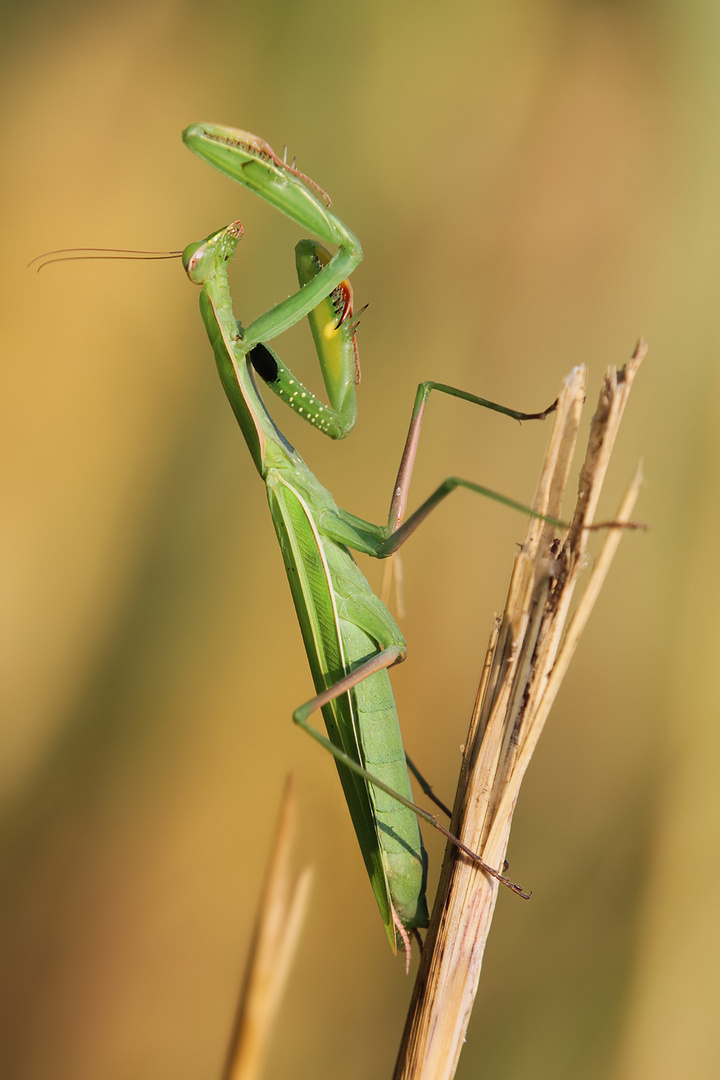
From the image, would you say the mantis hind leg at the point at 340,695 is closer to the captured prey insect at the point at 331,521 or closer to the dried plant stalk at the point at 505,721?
the captured prey insect at the point at 331,521

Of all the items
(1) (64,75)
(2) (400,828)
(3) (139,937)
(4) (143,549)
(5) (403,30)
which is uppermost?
(5) (403,30)

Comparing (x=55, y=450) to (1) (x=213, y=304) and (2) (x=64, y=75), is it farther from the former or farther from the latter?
(2) (x=64, y=75)

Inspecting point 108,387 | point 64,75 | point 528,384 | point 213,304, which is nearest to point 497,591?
point 528,384

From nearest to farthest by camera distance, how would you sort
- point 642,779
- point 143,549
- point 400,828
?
point 400,828 → point 642,779 → point 143,549

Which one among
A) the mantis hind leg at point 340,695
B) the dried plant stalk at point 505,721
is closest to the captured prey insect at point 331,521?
the mantis hind leg at point 340,695

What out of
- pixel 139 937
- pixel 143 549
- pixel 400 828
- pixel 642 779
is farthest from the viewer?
pixel 143 549

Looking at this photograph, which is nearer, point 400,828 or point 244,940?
point 400,828

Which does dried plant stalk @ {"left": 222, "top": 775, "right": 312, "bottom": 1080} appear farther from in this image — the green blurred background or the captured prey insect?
the green blurred background
